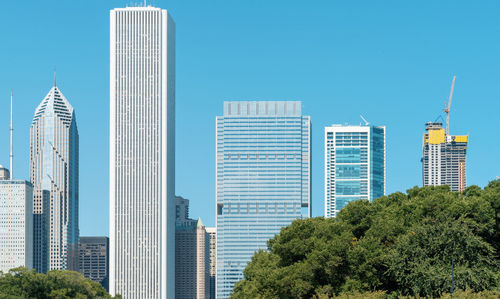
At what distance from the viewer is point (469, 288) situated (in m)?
53.4

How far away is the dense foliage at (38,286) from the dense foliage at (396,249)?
95.8ft

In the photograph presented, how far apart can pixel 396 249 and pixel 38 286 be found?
49.6 m

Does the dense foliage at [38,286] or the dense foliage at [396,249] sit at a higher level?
the dense foliage at [396,249]

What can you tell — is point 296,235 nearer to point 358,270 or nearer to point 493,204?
point 358,270

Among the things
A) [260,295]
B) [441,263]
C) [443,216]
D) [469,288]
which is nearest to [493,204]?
[443,216]

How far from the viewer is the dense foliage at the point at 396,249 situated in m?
58.0

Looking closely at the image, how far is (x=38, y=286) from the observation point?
98688 millimetres

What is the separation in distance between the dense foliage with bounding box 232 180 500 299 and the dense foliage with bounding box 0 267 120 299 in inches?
1149

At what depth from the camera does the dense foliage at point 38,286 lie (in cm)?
9257

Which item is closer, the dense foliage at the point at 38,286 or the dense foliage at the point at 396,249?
the dense foliage at the point at 396,249

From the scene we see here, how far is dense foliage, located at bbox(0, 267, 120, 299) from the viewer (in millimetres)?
92569

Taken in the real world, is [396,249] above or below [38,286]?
above

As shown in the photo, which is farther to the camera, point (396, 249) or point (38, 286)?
point (38, 286)

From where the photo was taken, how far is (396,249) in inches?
2438
